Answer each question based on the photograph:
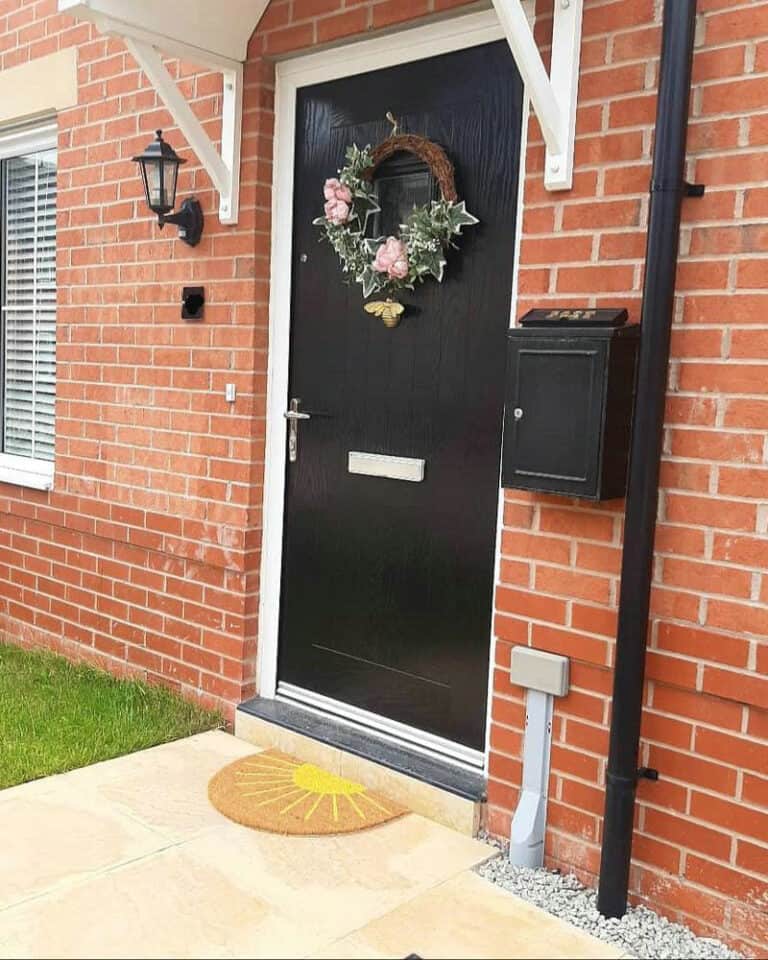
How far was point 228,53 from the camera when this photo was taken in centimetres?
384

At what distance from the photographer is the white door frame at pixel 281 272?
142 inches

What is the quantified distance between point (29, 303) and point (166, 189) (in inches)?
66.0

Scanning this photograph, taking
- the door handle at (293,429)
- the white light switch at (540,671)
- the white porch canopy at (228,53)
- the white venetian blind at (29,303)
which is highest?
the white porch canopy at (228,53)

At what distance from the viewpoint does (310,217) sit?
3854 mm

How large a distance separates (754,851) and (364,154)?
260 cm

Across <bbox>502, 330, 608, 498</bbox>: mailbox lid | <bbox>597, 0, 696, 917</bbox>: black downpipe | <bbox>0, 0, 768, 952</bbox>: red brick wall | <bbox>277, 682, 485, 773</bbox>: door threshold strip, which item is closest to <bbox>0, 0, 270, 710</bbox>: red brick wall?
<bbox>0, 0, 768, 952</bbox>: red brick wall

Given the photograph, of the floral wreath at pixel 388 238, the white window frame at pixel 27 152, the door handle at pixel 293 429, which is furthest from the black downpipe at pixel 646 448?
the white window frame at pixel 27 152

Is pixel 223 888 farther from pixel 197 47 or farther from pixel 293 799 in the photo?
pixel 197 47

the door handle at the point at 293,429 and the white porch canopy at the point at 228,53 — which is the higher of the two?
the white porch canopy at the point at 228,53

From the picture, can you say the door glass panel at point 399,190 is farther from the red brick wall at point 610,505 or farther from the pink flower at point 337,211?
the red brick wall at point 610,505

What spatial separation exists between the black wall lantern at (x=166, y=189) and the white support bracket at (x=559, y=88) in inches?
67.4

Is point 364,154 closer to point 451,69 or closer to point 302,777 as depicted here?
point 451,69

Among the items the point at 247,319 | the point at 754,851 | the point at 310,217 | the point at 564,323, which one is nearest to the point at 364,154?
the point at 310,217

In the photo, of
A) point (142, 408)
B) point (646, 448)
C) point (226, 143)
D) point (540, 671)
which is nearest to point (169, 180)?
point (226, 143)
